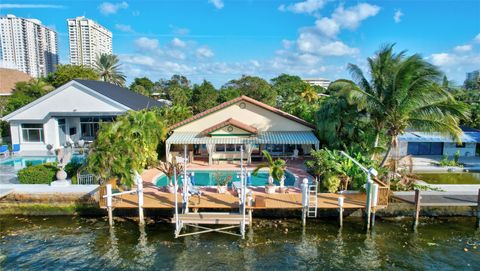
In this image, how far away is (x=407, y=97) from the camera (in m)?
18.9

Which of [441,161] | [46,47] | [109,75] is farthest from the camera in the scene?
[46,47]

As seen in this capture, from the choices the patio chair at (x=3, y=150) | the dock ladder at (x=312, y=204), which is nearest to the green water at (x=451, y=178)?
the dock ladder at (x=312, y=204)

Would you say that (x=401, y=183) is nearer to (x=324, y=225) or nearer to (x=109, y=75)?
(x=324, y=225)

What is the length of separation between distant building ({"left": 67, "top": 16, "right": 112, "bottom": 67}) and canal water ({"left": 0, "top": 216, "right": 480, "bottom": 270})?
98338mm

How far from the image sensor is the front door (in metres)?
33.5

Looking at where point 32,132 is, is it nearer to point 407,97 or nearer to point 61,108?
point 61,108

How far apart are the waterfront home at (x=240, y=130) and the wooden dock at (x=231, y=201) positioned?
8.29 m

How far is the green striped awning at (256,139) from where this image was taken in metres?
26.0

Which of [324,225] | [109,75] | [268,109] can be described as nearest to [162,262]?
[324,225]

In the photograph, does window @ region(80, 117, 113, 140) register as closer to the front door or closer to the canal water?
the front door

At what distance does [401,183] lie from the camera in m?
20.0

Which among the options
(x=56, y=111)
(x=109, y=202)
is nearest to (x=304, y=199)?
(x=109, y=202)

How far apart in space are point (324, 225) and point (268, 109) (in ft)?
42.5

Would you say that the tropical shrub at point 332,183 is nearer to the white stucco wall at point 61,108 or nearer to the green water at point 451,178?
the green water at point 451,178
